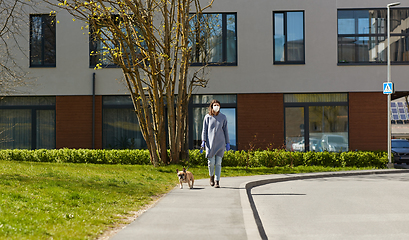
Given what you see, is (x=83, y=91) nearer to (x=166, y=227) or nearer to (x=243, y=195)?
(x=243, y=195)

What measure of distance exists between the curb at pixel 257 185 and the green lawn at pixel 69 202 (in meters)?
1.86

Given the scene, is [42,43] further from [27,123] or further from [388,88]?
[388,88]

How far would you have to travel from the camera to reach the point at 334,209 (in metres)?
8.13

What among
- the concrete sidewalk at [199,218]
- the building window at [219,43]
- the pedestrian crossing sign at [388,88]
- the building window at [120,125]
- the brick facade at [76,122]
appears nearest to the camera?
the concrete sidewalk at [199,218]

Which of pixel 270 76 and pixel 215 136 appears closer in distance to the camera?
pixel 215 136

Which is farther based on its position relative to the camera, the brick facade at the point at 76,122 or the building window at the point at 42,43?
the building window at the point at 42,43

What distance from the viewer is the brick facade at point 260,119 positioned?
1903 cm

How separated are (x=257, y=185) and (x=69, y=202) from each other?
604cm

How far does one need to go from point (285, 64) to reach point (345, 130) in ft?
12.9

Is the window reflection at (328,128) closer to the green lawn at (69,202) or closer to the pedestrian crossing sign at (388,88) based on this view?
the pedestrian crossing sign at (388,88)

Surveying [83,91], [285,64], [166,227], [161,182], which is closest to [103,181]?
[161,182]

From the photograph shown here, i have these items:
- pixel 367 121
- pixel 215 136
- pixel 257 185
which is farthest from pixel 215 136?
pixel 367 121

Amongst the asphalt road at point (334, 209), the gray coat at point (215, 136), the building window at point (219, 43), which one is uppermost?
the building window at point (219, 43)

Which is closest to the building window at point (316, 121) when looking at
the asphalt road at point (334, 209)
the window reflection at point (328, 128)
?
the window reflection at point (328, 128)
